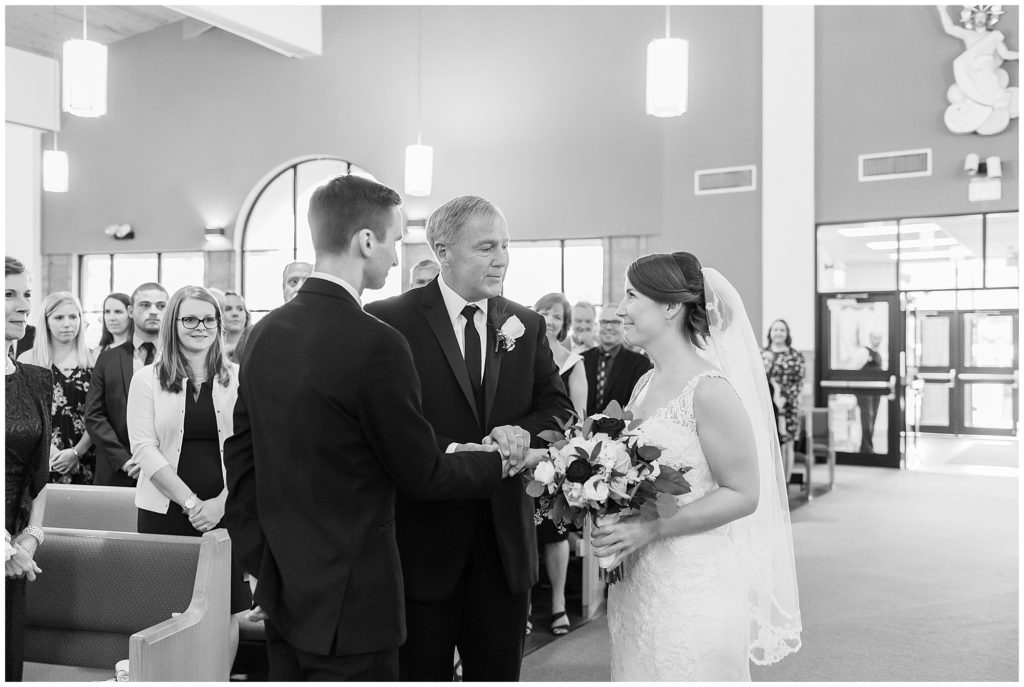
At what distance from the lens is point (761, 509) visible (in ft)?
8.81

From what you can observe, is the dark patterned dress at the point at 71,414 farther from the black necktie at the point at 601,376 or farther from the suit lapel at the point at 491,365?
the suit lapel at the point at 491,365

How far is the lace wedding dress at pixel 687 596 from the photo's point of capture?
2.35 meters

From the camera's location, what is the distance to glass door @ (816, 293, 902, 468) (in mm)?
11289

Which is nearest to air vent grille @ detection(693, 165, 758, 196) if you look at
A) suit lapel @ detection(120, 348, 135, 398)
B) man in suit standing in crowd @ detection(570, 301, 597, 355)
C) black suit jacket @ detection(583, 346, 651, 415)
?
man in suit standing in crowd @ detection(570, 301, 597, 355)

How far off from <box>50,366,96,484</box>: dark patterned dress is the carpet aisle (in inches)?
99.4

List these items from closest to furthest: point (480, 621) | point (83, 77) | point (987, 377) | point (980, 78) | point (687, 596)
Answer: point (480, 621)
point (687, 596)
point (83, 77)
point (980, 78)
point (987, 377)

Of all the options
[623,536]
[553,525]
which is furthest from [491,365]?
[553,525]

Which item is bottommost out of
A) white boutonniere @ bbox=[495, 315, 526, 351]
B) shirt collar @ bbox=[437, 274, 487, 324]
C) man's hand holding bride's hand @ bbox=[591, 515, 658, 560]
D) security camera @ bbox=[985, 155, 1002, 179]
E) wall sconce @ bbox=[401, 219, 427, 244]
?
man's hand holding bride's hand @ bbox=[591, 515, 658, 560]

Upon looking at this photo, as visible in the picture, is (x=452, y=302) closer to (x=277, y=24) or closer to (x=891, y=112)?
(x=891, y=112)

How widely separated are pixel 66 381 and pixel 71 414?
18 cm

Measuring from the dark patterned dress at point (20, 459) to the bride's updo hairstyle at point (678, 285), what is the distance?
5.60 ft

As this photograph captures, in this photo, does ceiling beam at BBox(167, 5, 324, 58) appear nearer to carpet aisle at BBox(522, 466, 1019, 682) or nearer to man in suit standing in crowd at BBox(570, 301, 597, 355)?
man in suit standing in crowd at BBox(570, 301, 597, 355)

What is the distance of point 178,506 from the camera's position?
11.4ft

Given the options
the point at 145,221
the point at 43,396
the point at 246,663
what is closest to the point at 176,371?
the point at 43,396
